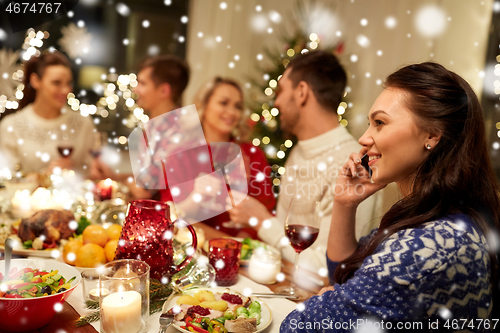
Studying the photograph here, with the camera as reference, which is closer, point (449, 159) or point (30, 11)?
point (449, 159)

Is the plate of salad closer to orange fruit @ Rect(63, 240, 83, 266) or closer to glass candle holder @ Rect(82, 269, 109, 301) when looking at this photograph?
orange fruit @ Rect(63, 240, 83, 266)

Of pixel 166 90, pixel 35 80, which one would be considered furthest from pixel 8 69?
pixel 166 90

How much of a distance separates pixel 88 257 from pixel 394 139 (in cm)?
90

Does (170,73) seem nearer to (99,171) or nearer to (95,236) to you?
(99,171)

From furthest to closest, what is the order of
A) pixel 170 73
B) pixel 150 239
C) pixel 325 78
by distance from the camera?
pixel 170 73, pixel 325 78, pixel 150 239

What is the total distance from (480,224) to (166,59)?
281 cm

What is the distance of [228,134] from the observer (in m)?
2.83

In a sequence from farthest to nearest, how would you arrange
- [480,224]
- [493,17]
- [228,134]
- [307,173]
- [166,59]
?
[166,59], [228,134], [307,173], [493,17], [480,224]

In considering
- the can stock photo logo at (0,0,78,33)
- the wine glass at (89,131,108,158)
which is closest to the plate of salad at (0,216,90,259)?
the can stock photo logo at (0,0,78,33)

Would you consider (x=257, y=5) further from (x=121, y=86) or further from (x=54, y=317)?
(x=54, y=317)

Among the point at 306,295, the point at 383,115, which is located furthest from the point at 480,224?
the point at 306,295

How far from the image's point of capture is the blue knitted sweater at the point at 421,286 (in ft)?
2.36

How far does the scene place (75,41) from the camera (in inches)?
147

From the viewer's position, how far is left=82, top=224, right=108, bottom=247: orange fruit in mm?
1124
